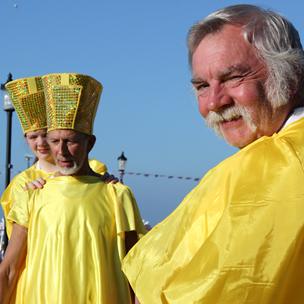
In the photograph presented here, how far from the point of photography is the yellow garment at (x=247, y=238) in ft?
5.22

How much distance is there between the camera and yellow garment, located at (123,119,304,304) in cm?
159

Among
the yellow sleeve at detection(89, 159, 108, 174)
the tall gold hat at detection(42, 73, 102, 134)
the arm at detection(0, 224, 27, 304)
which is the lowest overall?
the arm at detection(0, 224, 27, 304)

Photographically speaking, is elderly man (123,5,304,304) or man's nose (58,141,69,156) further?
man's nose (58,141,69,156)

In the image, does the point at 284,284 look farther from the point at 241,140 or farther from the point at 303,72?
the point at 303,72

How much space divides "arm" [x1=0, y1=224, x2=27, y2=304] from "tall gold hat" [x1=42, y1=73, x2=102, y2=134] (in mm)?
593

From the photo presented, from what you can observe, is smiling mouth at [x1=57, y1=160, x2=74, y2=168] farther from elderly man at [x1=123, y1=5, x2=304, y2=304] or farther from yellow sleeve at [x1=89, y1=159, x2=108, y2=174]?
elderly man at [x1=123, y1=5, x2=304, y2=304]

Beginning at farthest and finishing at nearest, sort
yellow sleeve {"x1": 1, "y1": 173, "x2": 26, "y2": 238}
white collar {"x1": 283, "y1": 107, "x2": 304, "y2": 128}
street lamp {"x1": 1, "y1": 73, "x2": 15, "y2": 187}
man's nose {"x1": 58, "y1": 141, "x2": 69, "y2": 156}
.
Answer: street lamp {"x1": 1, "y1": 73, "x2": 15, "y2": 187}
yellow sleeve {"x1": 1, "y1": 173, "x2": 26, "y2": 238}
man's nose {"x1": 58, "y1": 141, "x2": 69, "y2": 156}
white collar {"x1": 283, "y1": 107, "x2": 304, "y2": 128}

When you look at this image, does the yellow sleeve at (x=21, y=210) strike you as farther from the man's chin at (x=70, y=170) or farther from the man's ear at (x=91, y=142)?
the man's ear at (x=91, y=142)

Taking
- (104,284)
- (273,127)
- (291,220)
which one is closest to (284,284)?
(291,220)

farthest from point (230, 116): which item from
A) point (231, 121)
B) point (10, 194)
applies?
point (10, 194)

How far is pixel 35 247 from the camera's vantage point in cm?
412

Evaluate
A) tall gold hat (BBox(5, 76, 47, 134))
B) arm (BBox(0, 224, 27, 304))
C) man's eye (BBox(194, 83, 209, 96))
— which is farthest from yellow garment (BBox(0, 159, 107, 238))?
man's eye (BBox(194, 83, 209, 96))

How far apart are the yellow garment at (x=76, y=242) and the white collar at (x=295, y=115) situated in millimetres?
2316

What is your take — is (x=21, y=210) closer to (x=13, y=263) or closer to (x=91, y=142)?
(x=13, y=263)
